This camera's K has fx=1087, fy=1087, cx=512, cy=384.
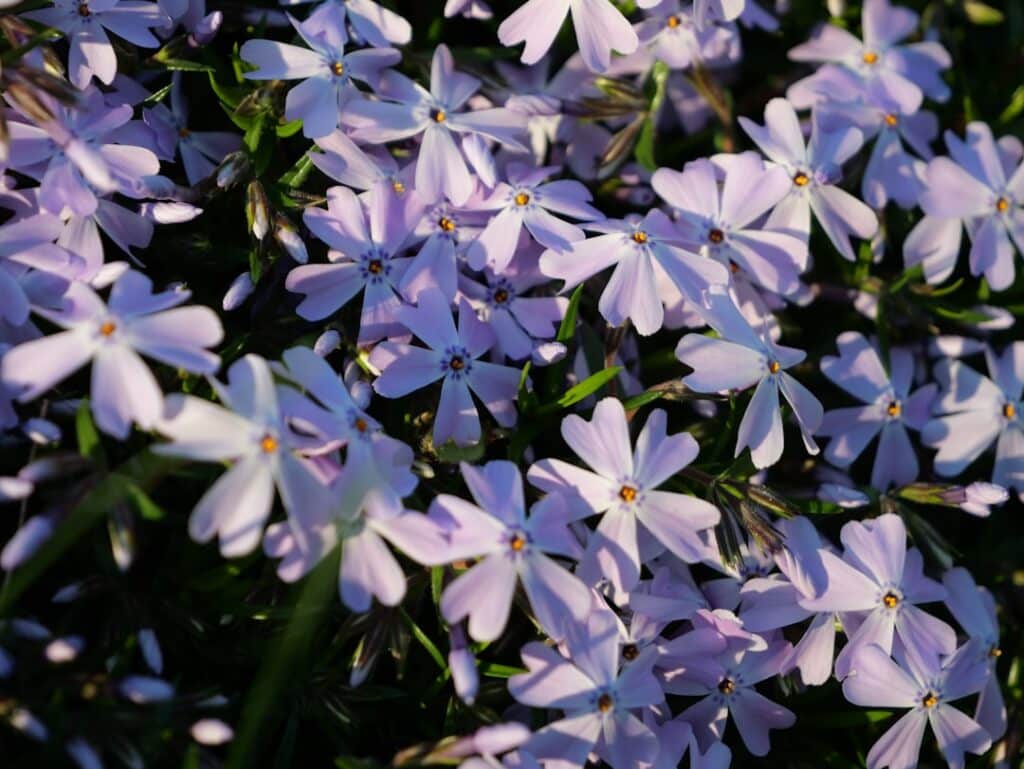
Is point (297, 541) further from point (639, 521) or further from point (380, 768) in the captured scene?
point (639, 521)

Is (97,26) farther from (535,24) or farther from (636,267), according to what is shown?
(636,267)

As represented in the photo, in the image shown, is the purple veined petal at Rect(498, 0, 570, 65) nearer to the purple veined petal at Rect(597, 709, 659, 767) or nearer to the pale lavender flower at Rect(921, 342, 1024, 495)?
the pale lavender flower at Rect(921, 342, 1024, 495)

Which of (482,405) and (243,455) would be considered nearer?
(243,455)

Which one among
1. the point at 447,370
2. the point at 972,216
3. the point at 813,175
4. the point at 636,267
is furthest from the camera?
the point at 972,216

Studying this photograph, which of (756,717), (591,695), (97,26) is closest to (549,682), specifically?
(591,695)

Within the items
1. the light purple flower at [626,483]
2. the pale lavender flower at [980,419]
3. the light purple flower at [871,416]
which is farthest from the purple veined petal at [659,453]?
the pale lavender flower at [980,419]

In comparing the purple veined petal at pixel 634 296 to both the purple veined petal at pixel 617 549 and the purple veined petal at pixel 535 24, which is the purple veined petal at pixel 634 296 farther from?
the purple veined petal at pixel 535 24

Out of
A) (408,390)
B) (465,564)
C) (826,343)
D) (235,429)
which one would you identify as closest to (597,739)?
(465,564)
